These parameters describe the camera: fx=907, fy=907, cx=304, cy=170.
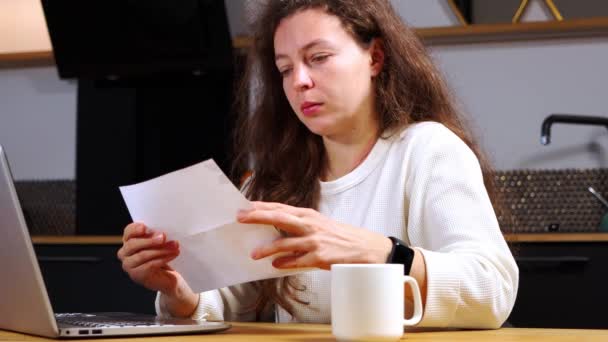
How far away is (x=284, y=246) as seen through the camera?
1.13 m

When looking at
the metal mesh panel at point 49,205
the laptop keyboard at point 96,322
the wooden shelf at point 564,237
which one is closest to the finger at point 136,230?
the laptop keyboard at point 96,322

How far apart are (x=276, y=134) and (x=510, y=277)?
1.96 ft

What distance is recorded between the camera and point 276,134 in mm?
1739

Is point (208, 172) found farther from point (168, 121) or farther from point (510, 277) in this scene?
point (168, 121)

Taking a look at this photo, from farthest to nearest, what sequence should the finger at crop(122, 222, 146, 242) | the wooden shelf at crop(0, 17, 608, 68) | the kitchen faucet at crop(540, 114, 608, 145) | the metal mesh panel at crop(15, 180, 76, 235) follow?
the metal mesh panel at crop(15, 180, 76, 235) < the wooden shelf at crop(0, 17, 608, 68) < the kitchen faucet at crop(540, 114, 608, 145) < the finger at crop(122, 222, 146, 242)

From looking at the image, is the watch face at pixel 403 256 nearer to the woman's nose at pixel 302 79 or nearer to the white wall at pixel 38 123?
the woman's nose at pixel 302 79

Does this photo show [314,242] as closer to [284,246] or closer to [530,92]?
[284,246]

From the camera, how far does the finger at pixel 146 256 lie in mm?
1298

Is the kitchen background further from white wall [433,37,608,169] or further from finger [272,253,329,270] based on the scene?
finger [272,253,329,270]

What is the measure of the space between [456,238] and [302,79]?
0.38 metres

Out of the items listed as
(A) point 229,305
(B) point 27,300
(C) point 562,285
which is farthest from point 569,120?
(B) point 27,300

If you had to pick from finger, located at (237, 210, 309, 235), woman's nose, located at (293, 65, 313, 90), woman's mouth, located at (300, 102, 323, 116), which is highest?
woman's nose, located at (293, 65, 313, 90)

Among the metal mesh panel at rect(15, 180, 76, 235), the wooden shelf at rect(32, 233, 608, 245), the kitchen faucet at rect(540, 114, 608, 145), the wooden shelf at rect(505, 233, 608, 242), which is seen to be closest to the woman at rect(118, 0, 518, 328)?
the wooden shelf at rect(32, 233, 608, 245)

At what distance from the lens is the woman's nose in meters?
1.49
